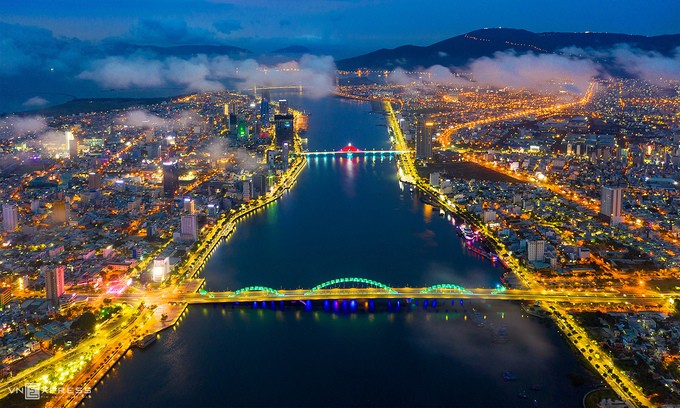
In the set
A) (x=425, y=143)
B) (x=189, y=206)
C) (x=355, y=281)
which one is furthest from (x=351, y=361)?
(x=425, y=143)

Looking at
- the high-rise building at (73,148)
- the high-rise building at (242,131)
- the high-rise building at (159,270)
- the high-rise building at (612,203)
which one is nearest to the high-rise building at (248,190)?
the high-rise building at (159,270)

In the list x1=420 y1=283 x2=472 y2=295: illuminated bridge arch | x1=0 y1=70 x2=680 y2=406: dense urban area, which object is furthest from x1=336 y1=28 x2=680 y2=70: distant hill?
x1=420 y1=283 x2=472 y2=295: illuminated bridge arch

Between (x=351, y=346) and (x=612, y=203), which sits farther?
(x=612, y=203)

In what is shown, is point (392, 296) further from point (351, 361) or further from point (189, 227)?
point (189, 227)

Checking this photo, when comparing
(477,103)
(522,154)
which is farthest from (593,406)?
(477,103)

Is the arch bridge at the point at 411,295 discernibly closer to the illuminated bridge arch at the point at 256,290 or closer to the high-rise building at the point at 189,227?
the illuminated bridge arch at the point at 256,290

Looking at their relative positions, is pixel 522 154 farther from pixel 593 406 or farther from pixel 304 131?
pixel 593 406

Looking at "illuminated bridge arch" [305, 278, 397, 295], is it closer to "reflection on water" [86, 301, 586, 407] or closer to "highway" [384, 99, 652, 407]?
"reflection on water" [86, 301, 586, 407]
